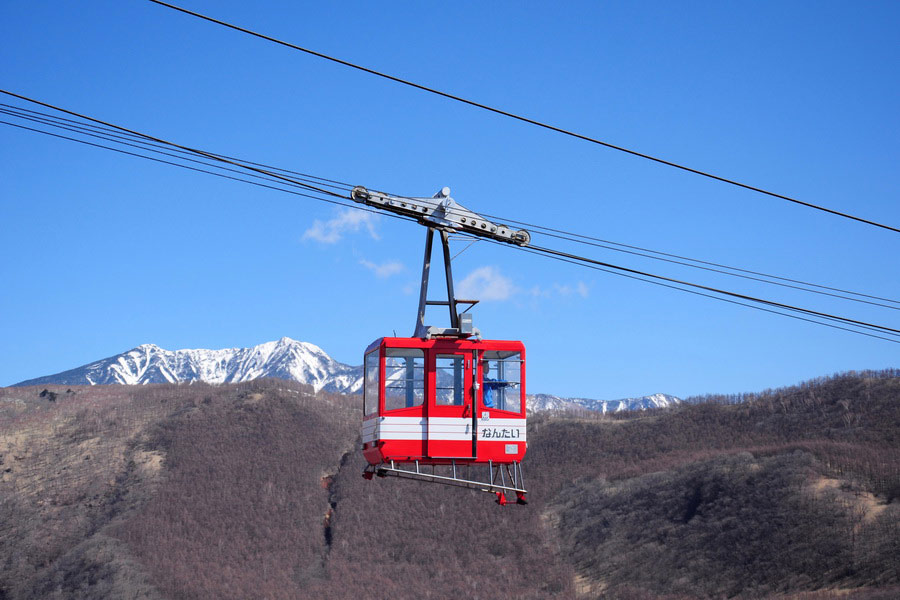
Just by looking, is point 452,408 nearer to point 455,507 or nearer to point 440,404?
point 440,404

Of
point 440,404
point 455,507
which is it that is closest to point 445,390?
point 440,404

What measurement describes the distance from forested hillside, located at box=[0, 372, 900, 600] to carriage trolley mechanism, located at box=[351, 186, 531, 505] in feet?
131

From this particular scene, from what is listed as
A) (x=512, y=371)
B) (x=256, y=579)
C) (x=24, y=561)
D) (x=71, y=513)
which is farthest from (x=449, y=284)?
(x=71, y=513)

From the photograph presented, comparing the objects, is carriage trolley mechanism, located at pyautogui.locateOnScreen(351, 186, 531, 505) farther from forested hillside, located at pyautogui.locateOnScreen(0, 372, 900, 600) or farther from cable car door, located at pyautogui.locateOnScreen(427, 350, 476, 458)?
forested hillside, located at pyautogui.locateOnScreen(0, 372, 900, 600)

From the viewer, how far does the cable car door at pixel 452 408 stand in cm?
2364

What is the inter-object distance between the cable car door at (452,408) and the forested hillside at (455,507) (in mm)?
40569

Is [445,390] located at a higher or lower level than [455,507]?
higher

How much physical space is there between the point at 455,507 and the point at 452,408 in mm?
71437

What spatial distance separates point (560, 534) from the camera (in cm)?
8481

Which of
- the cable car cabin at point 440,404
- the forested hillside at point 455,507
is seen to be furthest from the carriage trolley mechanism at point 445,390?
the forested hillside at point 455,507

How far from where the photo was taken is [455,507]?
93.1m

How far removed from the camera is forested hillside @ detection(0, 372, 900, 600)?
69.2 metres

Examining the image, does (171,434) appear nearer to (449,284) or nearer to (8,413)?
(8,413)

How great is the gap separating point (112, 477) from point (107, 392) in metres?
28.1
